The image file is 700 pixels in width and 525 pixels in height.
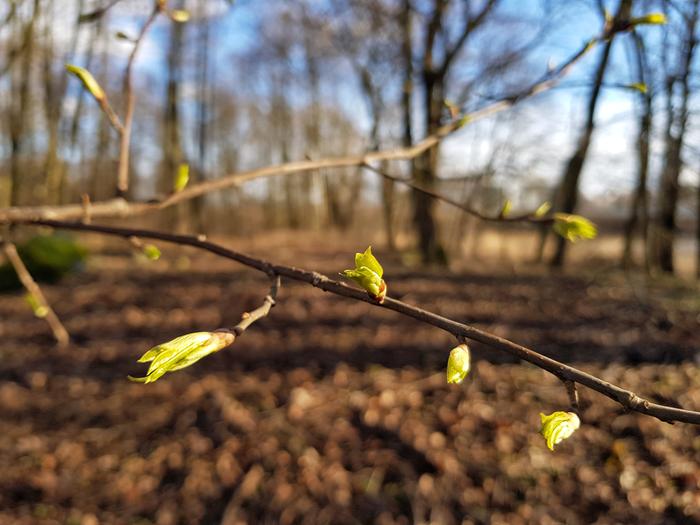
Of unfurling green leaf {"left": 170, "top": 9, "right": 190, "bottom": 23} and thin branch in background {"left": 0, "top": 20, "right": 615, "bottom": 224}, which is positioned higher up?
unfurling green leaf {"left": 170, "top": 9, "right": 190, "bottom": 23}

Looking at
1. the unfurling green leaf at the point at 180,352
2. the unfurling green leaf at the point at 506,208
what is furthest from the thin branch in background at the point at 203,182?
the unfurling green leaf at the point at 180,352

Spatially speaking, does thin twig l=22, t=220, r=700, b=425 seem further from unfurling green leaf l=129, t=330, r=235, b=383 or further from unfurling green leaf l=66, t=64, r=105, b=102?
unfurling green leaf l=66, t=64, r=105, b=102

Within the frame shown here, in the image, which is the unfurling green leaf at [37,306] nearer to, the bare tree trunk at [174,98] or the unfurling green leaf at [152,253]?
the unfurling green leaf at [152,253]

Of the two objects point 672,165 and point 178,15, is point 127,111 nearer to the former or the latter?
point 178,15

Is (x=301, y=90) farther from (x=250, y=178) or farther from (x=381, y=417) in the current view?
(x=250, y=178)

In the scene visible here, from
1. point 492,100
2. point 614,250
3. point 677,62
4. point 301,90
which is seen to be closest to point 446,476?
point 492,100

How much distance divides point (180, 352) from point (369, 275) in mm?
247

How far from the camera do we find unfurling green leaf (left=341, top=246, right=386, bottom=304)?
64cm

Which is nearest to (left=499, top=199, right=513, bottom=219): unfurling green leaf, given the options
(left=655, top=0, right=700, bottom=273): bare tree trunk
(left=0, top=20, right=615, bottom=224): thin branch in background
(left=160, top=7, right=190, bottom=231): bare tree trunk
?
(left=0, top=20, right=615, bottom=224): thin branch in background

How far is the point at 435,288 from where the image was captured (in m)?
6.18

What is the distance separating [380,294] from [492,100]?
1.16 m

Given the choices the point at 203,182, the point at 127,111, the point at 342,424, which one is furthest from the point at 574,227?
the point at 342,424

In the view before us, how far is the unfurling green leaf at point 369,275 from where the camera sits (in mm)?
640

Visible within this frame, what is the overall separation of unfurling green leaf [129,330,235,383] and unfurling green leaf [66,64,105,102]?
0.69 m
